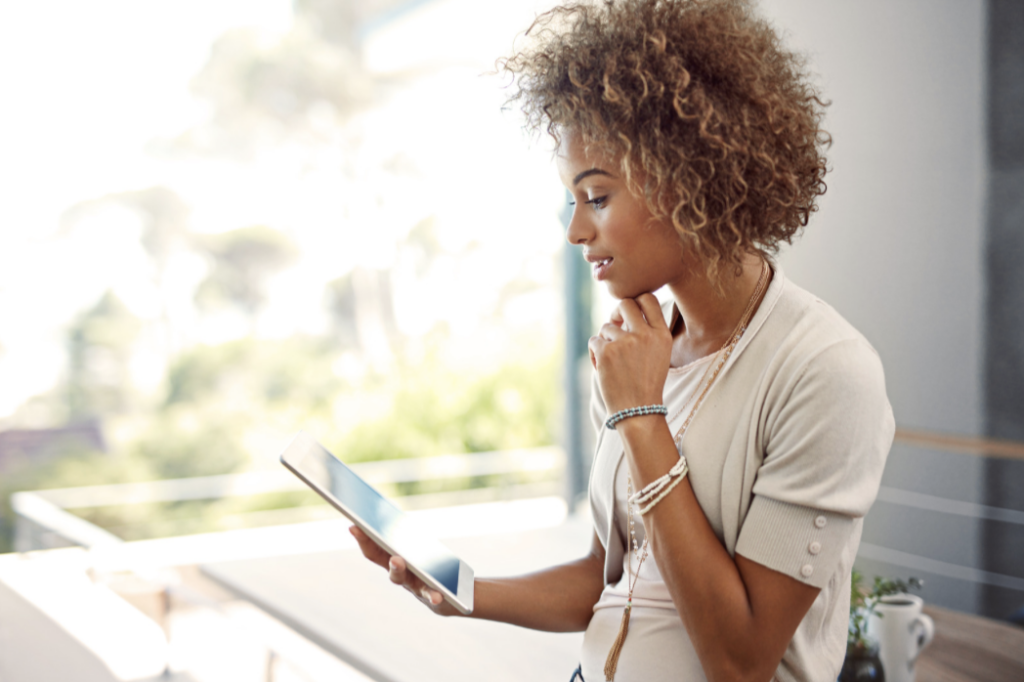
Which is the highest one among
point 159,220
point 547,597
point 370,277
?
point 159,220

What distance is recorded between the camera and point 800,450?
0.91 meters

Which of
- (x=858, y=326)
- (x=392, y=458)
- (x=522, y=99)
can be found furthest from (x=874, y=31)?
(x=392, y=458)

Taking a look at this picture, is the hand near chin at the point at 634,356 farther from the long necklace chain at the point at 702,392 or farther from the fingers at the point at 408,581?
the fingers at the point at 408,581

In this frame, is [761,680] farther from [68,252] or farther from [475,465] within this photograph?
[68,252]

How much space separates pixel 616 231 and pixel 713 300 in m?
0.17

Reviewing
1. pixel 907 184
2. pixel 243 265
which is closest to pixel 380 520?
pixel 907 184

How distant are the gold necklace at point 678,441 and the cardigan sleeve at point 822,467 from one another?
0.14 m

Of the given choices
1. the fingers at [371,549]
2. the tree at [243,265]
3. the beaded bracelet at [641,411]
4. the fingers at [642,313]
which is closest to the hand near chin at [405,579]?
the fingers at [371,549]

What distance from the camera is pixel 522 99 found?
3.99ft

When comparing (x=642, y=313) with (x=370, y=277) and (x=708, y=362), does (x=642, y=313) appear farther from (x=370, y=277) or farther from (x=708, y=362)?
(x=370, y=277)

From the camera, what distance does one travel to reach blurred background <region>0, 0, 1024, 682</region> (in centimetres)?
230

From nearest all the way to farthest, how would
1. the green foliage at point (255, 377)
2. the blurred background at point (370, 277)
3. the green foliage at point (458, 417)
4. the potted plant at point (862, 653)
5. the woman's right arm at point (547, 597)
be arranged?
the woman's right arm at point (547, 597)
the potted plant at point (862, 653)
the blurred background at point (370, 277)
the green foliage at point (458, 417)
the green foliage at point (255, 377)

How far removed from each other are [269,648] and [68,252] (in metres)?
10.6

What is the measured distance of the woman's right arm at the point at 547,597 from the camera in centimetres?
119
